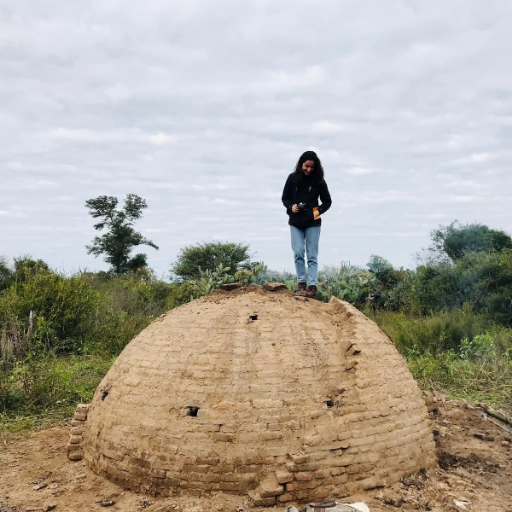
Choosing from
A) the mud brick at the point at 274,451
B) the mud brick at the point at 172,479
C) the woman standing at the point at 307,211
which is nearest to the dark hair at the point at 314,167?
the woman standing at the point at 307,211

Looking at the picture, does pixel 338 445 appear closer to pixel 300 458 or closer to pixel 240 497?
pixel 300 458

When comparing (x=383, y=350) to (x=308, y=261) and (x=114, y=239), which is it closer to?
(x=308, y=261)

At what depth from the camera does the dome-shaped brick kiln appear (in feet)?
15.3

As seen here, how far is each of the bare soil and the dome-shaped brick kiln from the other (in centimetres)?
13

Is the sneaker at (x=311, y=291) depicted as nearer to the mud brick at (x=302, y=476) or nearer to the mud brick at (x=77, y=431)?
the mud brick at (x=302, y=476)

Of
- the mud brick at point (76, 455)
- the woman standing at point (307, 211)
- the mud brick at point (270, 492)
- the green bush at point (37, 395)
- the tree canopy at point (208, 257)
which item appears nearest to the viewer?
the mud brick at point (270, 492)

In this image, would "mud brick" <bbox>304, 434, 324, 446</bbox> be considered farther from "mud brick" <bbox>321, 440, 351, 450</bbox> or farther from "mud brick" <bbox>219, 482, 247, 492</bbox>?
"mud brick" <bbox>219, 482, 247, 492</bbox>

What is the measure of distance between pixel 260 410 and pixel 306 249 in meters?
2.75

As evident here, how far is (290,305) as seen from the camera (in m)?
5.82

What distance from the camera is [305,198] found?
698cm

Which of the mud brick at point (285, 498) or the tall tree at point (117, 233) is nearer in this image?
the mud brick at point (285, 498)

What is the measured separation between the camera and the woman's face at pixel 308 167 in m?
6.86

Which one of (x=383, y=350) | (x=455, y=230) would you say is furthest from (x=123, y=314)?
(x=455, y=230)

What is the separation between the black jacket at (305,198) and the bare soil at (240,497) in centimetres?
314
